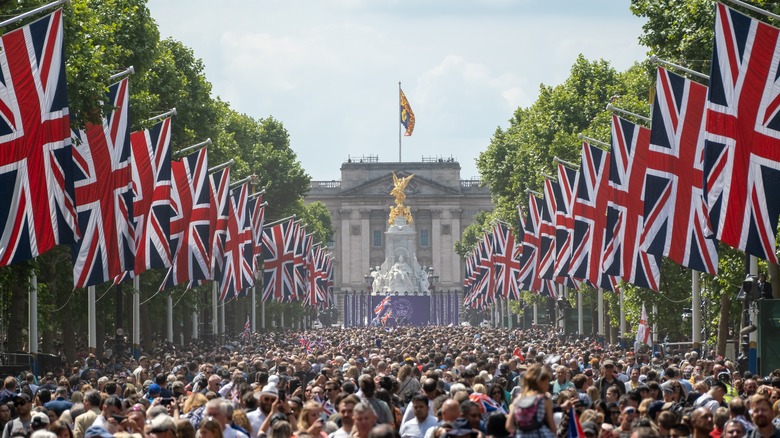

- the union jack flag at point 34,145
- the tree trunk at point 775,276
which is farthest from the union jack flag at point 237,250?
the union jack flag at point 34,145

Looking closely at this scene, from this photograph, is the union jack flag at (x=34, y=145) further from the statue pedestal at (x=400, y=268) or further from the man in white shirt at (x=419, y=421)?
the statue pedestal at (x=400, y=268)

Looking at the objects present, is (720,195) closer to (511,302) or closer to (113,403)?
(113,403)

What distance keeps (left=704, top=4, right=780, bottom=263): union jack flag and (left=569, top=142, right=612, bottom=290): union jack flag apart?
14.7 metres

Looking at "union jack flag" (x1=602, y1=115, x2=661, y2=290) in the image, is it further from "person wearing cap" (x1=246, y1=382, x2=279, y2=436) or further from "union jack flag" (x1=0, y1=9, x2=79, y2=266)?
"person wearing cap" (x1=246, y1=382, x2=279, y2=436)

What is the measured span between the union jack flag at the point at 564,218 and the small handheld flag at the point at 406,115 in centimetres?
12246

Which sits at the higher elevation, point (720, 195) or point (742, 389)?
point (720, 195)

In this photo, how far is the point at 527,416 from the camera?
13969 mm

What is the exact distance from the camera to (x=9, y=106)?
79.6 feet

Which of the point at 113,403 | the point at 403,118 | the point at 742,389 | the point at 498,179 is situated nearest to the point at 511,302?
the point at 498,179

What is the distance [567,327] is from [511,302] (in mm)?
34880

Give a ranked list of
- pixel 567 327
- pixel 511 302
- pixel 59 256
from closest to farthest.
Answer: pixel 59 256
pixel 567 327
pixel 511 302

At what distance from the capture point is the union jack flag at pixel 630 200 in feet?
115

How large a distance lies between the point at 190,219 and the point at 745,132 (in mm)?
20265

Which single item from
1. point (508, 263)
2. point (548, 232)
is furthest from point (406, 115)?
point (548, 232)
